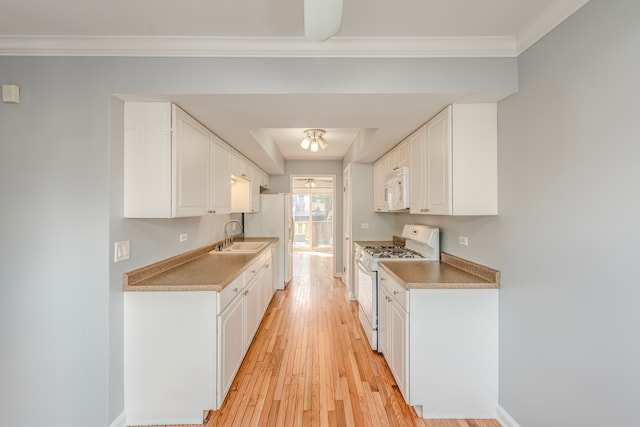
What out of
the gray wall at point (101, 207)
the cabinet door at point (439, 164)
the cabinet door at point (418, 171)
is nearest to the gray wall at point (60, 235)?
the gray wall at point (101, 207)

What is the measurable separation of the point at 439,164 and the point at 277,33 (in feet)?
4.88

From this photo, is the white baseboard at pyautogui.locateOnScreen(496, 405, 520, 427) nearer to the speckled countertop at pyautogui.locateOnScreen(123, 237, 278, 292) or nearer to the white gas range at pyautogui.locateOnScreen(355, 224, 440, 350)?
the white gas range at pyautogui.locateOnScreen(355, 224, 440, 350)

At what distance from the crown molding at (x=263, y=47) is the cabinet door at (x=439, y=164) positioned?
0.42 meters

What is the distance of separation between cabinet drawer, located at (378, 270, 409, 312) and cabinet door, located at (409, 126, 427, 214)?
0.67m

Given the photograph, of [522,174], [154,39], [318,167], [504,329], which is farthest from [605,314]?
[318,167]

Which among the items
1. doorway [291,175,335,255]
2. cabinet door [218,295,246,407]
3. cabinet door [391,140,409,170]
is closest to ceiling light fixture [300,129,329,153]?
cabinet door [391,140,409,170]

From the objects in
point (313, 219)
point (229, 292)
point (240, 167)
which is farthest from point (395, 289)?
point (313, 219)

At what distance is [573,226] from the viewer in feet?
4.57

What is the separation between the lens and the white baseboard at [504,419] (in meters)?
1.81

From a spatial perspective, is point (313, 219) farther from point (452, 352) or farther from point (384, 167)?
point (452, 352)

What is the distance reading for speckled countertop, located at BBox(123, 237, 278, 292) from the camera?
74.3 inches

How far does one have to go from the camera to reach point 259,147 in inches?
133

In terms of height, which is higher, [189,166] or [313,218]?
[189,166]

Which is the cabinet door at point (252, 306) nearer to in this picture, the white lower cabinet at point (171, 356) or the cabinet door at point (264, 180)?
the white lower cabinet at point (171, 356)
